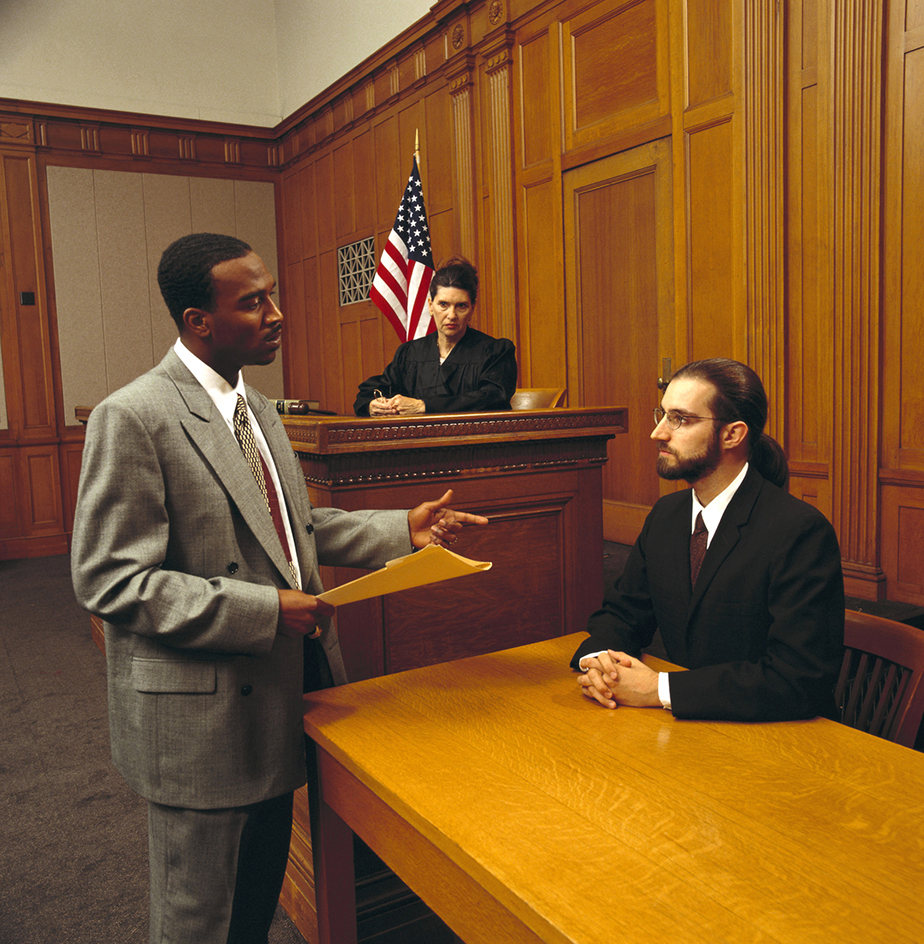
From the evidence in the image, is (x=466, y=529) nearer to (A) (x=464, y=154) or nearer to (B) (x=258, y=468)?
(B) (x=258, y=468)

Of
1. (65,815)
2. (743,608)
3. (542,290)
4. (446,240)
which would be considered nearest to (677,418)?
(743,608)

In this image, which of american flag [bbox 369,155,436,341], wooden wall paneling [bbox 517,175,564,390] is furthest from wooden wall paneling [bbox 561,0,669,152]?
american flag [bbox 369,155,436,341]

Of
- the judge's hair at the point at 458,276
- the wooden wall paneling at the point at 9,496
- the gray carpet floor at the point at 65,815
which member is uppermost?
the judge's hair at the point at 458,276

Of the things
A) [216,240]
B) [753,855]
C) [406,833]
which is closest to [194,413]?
[216,240]

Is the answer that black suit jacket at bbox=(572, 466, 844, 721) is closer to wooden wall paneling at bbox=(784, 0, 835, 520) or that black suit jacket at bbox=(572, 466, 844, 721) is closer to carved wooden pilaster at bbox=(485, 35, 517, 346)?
wooden wall paneling at bbox=(784, 0, 835, 520)

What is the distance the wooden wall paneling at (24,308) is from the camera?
800 centimetres

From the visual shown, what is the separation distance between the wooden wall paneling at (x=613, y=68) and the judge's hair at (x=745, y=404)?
3800 millimetres

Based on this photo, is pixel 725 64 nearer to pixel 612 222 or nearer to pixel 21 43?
pixel 612 222

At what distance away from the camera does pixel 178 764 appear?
4.67ft

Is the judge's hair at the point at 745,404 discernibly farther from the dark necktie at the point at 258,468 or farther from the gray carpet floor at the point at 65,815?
the gray carpet floor at the point at 65,815

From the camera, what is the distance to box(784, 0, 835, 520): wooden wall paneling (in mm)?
4078

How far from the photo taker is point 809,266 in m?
4.22

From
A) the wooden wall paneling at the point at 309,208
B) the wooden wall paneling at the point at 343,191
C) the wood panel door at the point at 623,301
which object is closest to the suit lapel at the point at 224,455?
the wood panel door at the point at 623,301

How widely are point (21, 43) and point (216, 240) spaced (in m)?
8.46
